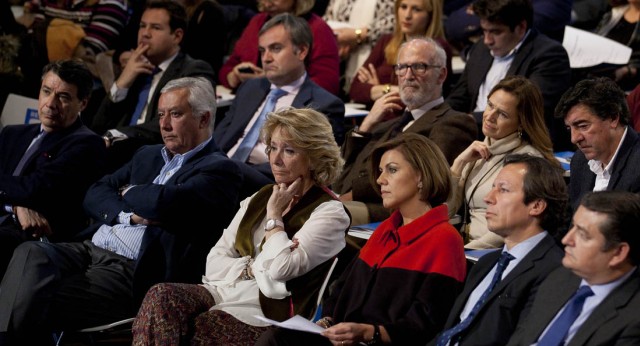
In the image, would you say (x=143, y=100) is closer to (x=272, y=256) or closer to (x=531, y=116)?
(x=531, y=116)

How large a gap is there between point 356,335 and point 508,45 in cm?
271

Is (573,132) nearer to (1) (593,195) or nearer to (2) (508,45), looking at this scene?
(1) (593,195)

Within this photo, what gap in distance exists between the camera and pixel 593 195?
3.26 metres

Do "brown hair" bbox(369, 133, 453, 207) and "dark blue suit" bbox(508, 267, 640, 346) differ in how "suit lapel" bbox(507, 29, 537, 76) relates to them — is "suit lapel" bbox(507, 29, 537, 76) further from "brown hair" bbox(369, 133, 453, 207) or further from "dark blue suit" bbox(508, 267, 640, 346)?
"dark blue suit" bbox(508, 267, 640, 346)

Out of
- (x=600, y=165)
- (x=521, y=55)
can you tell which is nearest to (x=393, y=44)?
(x=521, y=55)

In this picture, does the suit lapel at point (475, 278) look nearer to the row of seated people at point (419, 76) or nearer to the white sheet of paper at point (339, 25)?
the row of seated people at point (419, 76)

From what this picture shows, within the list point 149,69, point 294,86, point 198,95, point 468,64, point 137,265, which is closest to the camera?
point 137,265

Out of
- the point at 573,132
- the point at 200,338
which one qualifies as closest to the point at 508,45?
the point at 573,132

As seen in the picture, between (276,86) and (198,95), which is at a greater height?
(198,95)

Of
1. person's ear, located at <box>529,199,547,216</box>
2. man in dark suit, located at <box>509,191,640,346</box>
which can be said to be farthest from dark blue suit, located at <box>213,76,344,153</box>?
man in dark suit, located at <box>509,191,640,346</box>

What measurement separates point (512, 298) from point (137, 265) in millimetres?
1731

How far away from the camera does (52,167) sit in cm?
517

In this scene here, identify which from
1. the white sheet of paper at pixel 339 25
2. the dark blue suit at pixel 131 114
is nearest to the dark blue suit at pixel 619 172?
the dark blue suit at pixel 131 114

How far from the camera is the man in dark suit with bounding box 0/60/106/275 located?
5.14 m
